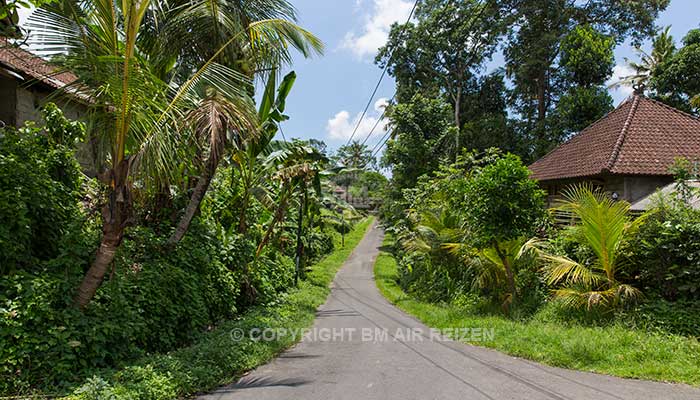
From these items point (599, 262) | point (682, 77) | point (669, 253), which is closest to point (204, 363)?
point (599, 262)

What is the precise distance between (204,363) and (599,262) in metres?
7.40

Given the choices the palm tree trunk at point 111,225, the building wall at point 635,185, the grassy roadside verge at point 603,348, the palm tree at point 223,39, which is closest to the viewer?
the palm tree trunk at point 111,225

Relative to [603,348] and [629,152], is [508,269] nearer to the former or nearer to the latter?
[603,348]

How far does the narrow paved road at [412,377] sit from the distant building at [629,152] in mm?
7485

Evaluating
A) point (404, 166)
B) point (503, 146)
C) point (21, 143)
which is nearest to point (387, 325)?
point (21, 143)

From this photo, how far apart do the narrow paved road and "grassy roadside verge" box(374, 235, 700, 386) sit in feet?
0.92

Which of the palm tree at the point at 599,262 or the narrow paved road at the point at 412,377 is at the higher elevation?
the palm tree at the point at 599,262

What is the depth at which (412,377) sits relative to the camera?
5.71 metres

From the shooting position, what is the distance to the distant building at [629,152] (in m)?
12.2

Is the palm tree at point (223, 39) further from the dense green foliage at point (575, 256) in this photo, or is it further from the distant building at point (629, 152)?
the distant building at point (629, 152)

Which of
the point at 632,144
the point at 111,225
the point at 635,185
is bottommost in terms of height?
the point at 111,225

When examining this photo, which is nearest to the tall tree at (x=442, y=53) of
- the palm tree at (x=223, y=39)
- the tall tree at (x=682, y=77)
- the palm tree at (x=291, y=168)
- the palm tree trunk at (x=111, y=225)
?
the tall tree at (x=682, y=77)

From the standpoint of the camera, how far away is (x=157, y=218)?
27.3 feet

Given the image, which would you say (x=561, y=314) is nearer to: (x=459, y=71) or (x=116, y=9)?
(x=116, y=9)
